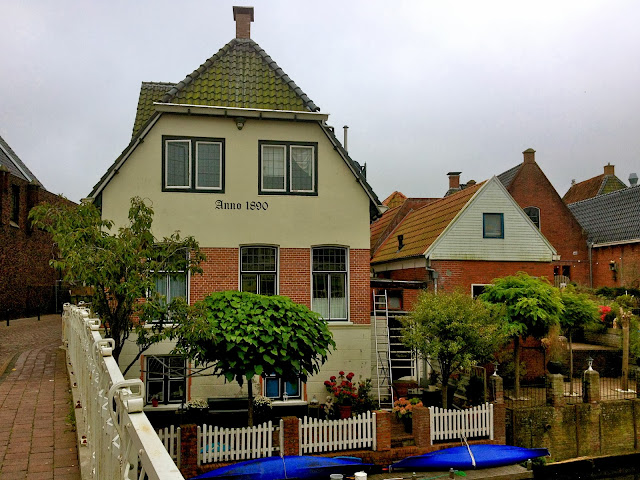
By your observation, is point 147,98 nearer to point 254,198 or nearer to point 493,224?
point 254,198

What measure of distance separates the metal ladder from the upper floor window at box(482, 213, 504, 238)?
5.67m

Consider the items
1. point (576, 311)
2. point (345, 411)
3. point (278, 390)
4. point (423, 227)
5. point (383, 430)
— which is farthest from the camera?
point (423, 227)

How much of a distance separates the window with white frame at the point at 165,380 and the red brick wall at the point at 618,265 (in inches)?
968

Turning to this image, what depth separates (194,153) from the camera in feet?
58.3

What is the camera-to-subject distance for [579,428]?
18.8 m

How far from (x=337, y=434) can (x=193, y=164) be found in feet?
29.9

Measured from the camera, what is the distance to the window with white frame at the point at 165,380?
1739 centimetres

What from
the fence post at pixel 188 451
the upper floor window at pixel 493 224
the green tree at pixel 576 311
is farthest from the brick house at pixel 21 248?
the green tree at pixel 576 311

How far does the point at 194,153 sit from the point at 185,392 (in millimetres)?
7346

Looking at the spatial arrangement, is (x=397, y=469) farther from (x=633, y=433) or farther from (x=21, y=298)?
(x=21, y=298)

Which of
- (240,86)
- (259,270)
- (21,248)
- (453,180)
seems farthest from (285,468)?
(453,180)

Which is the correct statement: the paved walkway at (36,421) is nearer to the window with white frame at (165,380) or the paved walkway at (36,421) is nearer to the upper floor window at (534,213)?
the window with white frame at (165,380)

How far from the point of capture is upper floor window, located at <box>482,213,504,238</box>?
22641mm

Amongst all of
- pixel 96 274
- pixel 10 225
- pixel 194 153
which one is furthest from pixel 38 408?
pixel 10 225
